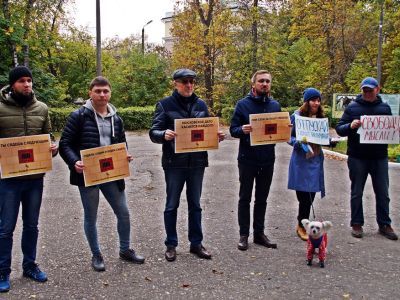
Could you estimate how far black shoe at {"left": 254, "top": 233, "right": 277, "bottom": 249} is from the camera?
5.29m

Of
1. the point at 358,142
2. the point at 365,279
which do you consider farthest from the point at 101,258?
the point at 358,142

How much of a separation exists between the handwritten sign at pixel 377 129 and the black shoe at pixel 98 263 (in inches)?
134

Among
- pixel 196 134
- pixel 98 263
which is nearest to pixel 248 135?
pixel 196 134

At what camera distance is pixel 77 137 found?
4.38 metres

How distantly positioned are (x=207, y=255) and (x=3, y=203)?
2.21m

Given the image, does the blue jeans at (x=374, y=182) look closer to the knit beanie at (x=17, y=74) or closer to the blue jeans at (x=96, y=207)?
the blue jeans at (x=96, y=207)

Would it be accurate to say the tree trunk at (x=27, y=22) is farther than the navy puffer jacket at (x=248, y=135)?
Yes

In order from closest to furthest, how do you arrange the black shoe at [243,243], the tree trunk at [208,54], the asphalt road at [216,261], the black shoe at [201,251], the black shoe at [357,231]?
the asphalt road at [216,261], the black shoe at [201,251], the black shoe at [243,243], the black shoe at [357,231], the tree trunk at [208,54]

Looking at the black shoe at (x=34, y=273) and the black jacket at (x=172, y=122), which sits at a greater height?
the black jacket at (x=172, y=122)

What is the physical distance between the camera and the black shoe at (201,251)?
195 inches

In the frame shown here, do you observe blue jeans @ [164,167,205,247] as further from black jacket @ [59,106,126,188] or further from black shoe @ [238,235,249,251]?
black jacket @ [59,106,126,188]

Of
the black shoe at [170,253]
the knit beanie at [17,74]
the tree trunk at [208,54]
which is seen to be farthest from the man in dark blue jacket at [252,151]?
the tree trunk at [208,54]

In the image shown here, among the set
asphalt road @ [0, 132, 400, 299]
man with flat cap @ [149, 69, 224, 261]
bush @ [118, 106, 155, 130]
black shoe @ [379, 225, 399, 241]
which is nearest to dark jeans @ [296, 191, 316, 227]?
asphalt road @ [0, 132, 400, 299]

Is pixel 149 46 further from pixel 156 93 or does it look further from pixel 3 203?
pixel 3 203
